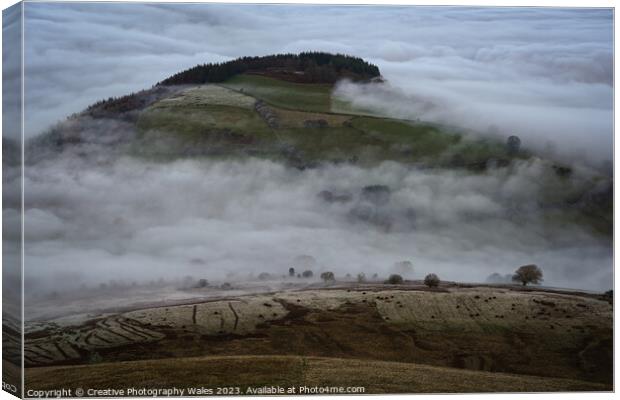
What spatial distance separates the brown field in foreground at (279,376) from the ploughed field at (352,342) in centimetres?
1

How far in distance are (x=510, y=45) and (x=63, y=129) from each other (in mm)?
6805

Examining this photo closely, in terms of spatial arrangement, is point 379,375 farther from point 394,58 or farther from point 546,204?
point 394,58

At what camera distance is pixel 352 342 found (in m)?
14.9

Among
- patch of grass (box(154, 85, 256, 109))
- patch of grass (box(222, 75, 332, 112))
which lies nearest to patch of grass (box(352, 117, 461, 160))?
patch of grass (box(222, 75, 332, 112))

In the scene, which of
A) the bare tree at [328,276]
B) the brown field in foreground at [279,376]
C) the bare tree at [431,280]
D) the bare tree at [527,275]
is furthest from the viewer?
the bare tree at [527,275]

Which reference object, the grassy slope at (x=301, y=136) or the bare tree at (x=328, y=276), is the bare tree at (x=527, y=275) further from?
the bare tree at (x=328, y=276)

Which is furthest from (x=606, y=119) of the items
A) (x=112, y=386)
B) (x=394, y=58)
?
(x=112, y=386)

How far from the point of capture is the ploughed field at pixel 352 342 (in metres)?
14.6

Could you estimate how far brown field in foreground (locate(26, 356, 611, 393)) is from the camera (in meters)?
14.6

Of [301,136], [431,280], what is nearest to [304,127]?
[301,136]

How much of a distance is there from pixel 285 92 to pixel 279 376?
13.9 feet

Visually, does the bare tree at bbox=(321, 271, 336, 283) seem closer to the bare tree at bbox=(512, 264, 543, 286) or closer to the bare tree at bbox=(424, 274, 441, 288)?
the bare tree at bbox=(424, 274, 441, 288)

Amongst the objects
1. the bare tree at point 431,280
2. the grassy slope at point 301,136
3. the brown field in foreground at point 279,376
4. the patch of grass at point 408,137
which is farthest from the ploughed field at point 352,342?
the patch of grass at point 408,137

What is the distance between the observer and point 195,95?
1536 cm
